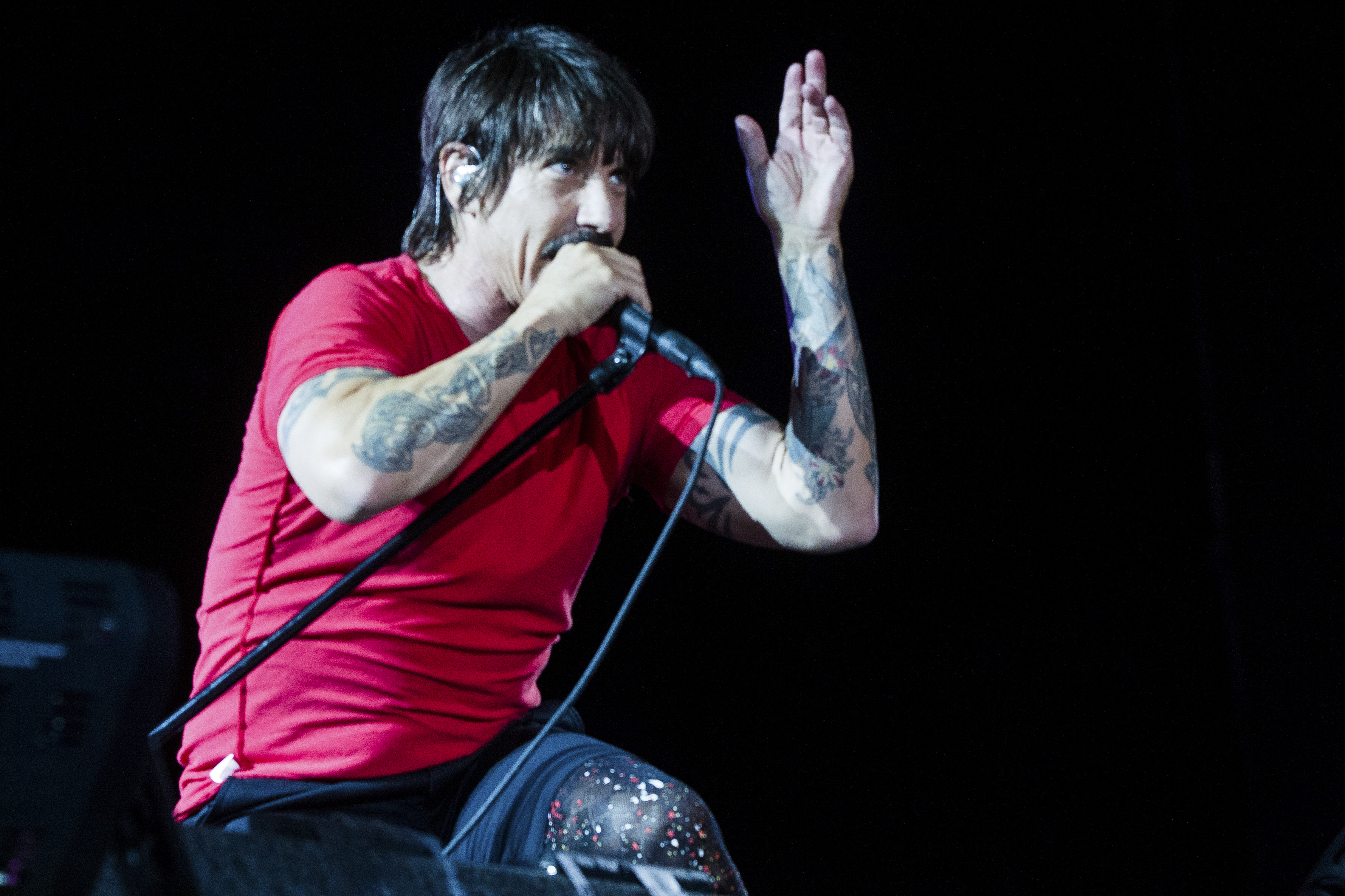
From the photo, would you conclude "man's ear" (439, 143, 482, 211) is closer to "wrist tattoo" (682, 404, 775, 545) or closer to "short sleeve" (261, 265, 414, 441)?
"short sleeve" (261, 265, 414, 441)

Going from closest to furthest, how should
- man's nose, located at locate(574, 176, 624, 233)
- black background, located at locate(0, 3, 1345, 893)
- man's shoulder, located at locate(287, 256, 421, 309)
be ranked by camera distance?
man's shoulder, located at locate(287, 256, 421, 309) → man's nose, located at locate(574, 176, 624, 233) → black background, located at locate(0, 3, 1345, 893)

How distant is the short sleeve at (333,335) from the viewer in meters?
1.19

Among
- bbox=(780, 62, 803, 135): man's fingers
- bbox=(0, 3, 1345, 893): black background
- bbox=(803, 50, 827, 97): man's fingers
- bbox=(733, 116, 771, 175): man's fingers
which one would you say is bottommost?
bbox=(0, 3, 1345, 893): black background

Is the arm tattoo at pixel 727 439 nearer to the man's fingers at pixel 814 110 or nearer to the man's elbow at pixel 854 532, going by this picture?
the man's elbow at pixel 854 532

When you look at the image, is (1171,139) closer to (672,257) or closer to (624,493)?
(672,257)

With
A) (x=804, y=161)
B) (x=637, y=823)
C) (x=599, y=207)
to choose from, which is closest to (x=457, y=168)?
(x=599, y=207)

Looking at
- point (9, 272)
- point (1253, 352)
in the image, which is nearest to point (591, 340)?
point (9, 272)

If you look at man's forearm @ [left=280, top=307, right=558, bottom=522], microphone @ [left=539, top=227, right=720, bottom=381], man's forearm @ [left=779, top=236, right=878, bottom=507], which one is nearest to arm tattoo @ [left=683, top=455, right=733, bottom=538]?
man's forearm @ [left=779, top=236, right=878, bottom=507]

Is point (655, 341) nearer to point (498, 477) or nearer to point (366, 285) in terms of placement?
point (498, 477)

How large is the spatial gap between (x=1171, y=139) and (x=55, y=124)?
2293mm

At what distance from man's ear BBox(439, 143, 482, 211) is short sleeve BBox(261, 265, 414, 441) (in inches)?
8.1

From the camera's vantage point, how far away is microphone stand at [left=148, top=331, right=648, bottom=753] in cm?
108

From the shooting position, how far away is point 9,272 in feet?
5.46

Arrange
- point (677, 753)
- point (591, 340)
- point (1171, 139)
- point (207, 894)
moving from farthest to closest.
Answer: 1. point (1171, 139)
2. point (677, 753)
3. point (591, 340)
4. point (207, 894)
